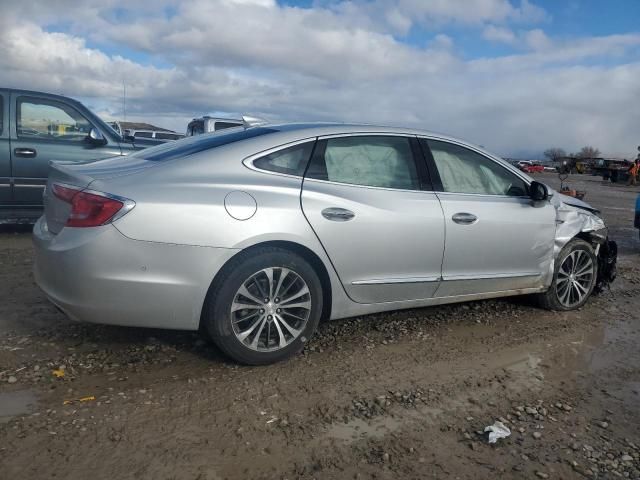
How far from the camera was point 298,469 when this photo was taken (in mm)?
2496

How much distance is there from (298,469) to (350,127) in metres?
2.45

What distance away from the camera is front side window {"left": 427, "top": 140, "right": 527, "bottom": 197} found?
4.31 m

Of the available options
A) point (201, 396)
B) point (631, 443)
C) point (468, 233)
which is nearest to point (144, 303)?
point (201, 396)

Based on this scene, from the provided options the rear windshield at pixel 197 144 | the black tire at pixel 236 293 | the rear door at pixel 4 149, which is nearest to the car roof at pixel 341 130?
the rear windshield at pixel 197 144

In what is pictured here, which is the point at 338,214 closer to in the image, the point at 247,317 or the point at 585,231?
the point at 247,317

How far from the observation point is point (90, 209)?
125 inches

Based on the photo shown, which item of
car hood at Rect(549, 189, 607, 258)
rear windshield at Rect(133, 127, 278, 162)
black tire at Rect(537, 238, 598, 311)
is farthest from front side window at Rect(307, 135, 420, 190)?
black tire at Rect(537, 238, 598, 311)

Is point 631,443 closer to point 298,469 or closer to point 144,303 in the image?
point 298,469

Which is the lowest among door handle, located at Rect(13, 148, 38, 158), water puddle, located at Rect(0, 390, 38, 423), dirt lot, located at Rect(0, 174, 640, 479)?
water puddle, located at Rect(0, 390, 38, 423)

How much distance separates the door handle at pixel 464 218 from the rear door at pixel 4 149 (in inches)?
226

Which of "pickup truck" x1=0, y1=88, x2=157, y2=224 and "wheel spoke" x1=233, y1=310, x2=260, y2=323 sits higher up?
"pickup truck" x1=0, y1=88, x2=157, y2=224

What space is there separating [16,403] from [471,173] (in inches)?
139

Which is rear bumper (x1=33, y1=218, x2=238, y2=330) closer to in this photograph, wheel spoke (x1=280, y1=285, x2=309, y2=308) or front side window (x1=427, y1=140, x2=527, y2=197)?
wheel spoke (x1=280, y1=285, x2=309, y2=308)

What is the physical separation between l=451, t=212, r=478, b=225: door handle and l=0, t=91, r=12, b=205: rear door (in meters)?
5.75
